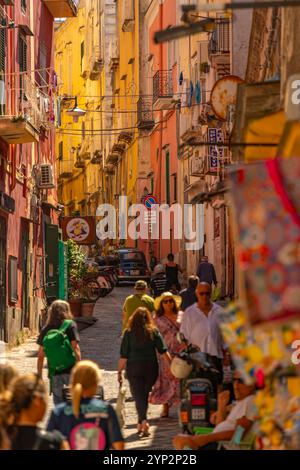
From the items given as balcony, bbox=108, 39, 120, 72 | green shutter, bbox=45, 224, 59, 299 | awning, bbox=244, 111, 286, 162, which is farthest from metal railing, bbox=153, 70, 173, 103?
awning, bbox=244, 111, 286, 162

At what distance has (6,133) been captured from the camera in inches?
1054

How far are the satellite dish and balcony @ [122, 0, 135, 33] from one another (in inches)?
1397

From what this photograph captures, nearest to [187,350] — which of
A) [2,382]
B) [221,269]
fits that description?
[2,382]

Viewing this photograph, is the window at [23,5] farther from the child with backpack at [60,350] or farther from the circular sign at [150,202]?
the circular sign at [150,202]

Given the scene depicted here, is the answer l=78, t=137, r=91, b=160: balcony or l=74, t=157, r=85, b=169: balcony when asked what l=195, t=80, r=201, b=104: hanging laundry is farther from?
l=74, t=157, r=85, b=169: balcony

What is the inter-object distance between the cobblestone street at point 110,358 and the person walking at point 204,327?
1.05 m

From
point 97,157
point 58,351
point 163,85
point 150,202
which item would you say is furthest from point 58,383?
point 97,157

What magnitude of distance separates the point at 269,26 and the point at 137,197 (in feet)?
131

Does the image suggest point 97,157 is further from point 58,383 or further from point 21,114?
point 58,383

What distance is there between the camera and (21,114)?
2642 centimetres

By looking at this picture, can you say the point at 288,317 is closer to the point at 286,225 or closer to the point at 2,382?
the point at 286,225

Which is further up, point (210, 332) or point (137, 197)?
point (137, 197)

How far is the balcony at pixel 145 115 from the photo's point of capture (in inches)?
2276
